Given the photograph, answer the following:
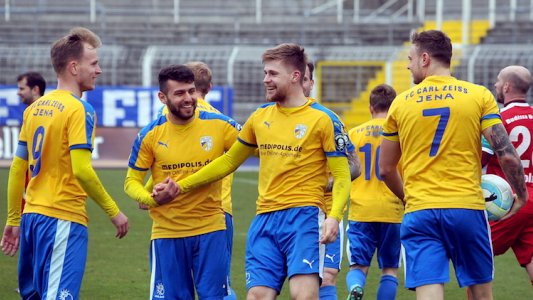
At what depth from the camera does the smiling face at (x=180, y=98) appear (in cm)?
675

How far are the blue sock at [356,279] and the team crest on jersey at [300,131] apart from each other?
89.9 inches

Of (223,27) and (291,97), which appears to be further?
(223,27)

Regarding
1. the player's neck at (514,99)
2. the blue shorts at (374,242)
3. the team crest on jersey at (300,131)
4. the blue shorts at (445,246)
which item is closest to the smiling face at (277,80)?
the team crest on jersey at (300,131)

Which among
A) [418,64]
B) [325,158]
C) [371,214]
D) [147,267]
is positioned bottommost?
[147,267]

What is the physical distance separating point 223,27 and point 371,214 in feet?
72.0

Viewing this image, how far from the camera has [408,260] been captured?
21.3 ft

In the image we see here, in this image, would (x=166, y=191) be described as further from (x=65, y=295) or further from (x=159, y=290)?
(x=65, y=295)

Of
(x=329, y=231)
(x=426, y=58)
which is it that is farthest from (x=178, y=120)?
(x=426, y=58)

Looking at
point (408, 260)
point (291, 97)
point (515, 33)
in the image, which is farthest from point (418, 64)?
point (515, 33)

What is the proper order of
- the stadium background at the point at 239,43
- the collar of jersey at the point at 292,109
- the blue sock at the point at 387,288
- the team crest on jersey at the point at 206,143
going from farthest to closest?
the stadium background at the point at 239,43
the blue sock at the point at 387,288
the team crest on jersey at the point at 206,143
the collar of jersey at the point at 292,109

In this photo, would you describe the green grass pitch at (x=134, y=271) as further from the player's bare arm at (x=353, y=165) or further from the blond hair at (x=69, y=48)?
the blond hair at (x=69, y=48)

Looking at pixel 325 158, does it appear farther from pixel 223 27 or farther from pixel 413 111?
pixel 223 27

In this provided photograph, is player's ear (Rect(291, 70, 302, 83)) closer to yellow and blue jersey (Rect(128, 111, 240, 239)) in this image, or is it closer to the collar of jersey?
the collar of jersey

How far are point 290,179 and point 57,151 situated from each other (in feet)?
4.79
